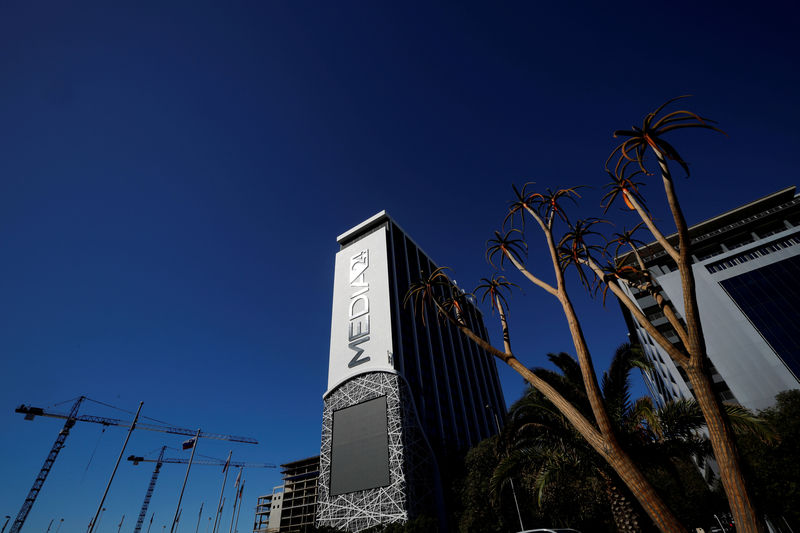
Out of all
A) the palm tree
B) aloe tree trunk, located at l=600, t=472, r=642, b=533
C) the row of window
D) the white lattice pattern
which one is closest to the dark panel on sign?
the white lattice pattern

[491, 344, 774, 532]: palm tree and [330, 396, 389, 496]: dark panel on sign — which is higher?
[330, 396, 389, 496]: dark panel on sign

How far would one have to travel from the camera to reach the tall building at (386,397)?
36156 mm

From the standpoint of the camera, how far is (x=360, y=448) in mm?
38812

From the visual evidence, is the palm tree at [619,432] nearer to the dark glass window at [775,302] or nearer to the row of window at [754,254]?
the dark glass window at [775,302]

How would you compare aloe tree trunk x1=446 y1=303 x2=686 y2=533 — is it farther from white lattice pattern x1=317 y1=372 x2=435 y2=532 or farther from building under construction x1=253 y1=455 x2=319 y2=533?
building under construction x1=253 y1=455 x2=319 y2=533

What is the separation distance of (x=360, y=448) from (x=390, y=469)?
4561 mm

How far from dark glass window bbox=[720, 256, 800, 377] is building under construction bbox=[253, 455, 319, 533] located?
84.7 metres

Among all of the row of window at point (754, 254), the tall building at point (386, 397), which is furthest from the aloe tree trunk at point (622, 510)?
the row of window at point (754, 254)

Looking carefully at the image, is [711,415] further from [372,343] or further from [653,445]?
[372,343]

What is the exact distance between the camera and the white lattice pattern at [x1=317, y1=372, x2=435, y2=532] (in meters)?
34.2

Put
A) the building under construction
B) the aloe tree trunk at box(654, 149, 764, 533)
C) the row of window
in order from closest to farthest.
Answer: the aloe tree trunk at box(654, 149, 764, 533) → the row of window → the building under construction

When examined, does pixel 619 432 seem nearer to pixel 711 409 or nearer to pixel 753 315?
pixel 711 409

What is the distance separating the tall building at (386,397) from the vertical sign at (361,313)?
0.51 ft

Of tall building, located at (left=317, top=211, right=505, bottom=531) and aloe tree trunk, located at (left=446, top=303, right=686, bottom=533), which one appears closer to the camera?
aloe tree trunk, located at (left=446, top=303, right=686, bottom=533)
